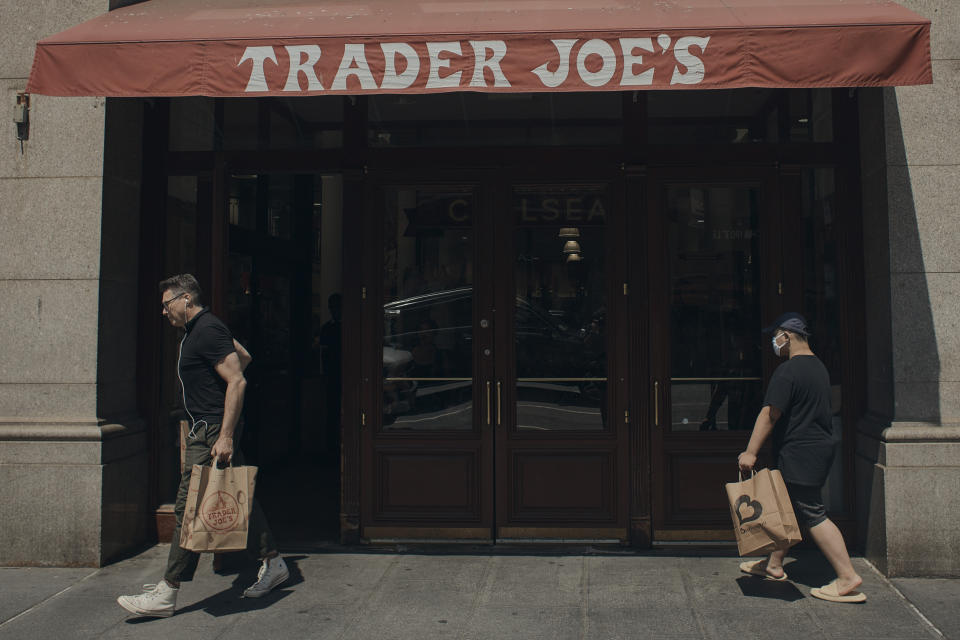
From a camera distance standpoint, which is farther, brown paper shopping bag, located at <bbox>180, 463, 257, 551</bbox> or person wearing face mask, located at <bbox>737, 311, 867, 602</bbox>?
person wearing face mask, located at <bbox>737, 311, 867, 602</bbox>

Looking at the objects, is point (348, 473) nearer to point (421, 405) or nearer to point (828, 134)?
point (421, 405)

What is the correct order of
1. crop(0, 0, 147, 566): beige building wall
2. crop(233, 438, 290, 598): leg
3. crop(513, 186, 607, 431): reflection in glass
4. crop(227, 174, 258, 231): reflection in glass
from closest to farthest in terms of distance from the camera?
crop(233, 438, 290, 598): leg
crop(0, 0, 147, 566): beige building wall
crop(513, 186, 607, 431): reflection in glass
crop(227, 174, 258, 231): reflection in glass

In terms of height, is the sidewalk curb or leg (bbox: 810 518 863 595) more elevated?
leg (bbox: 810 518 863 595)

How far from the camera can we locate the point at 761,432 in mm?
4926

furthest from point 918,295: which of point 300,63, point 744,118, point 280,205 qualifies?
point 280,205

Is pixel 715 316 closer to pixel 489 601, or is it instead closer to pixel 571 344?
pixel 571 344

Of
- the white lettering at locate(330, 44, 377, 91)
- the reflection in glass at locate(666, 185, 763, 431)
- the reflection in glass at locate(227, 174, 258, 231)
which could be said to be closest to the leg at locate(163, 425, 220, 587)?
the white lettering at locate(330, 44, 377, 91)

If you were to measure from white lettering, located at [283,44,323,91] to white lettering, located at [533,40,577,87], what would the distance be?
1.33 m

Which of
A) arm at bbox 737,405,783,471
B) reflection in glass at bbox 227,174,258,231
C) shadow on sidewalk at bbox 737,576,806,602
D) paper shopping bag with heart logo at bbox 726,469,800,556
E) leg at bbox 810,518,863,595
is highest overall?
reflection in glass at bbox 227,174,258,231

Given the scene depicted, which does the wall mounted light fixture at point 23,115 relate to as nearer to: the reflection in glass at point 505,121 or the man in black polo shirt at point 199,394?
the man in black polo shirt at point 199,394

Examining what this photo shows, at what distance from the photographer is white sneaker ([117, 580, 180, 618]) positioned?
183 inches

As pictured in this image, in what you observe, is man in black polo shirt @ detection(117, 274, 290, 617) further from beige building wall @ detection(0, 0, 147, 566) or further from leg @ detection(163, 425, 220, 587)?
beige building wall @ detection(0, 0, 147, 566)

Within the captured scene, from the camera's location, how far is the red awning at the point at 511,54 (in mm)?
4820

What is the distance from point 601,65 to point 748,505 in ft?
8.92
